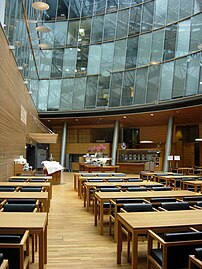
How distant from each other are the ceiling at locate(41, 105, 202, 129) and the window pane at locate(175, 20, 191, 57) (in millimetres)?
3098

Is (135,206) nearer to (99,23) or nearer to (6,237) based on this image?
(6,237)

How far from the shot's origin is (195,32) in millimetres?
14641

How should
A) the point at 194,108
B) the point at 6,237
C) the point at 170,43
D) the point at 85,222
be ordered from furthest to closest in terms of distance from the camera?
the point at 170,43
the point at 194,108
the point at 85,222
the point at 6,237

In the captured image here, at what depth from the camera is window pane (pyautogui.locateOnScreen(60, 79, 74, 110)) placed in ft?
66.2

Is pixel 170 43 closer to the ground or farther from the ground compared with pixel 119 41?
closer to the ground

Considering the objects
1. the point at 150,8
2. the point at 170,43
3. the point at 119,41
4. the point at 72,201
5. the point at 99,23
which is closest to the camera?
the point at 72,201

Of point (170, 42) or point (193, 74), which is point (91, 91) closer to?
point (170, 42)

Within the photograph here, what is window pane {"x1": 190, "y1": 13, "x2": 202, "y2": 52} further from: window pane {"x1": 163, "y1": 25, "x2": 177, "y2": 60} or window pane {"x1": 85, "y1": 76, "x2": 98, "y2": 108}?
window pane {"x1": 85, "y1": 76, "x2": 98, "y2": 108}

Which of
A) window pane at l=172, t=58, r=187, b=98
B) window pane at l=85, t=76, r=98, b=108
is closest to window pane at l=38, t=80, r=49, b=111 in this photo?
window pane at l=85, t=76, r=98, b=108

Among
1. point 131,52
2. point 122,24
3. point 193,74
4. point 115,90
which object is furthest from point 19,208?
point 122,24

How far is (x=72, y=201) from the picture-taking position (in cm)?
892

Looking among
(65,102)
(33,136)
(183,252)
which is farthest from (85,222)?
(65,102)

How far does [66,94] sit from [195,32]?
9572 millimetres

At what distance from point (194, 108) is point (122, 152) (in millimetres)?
6913
